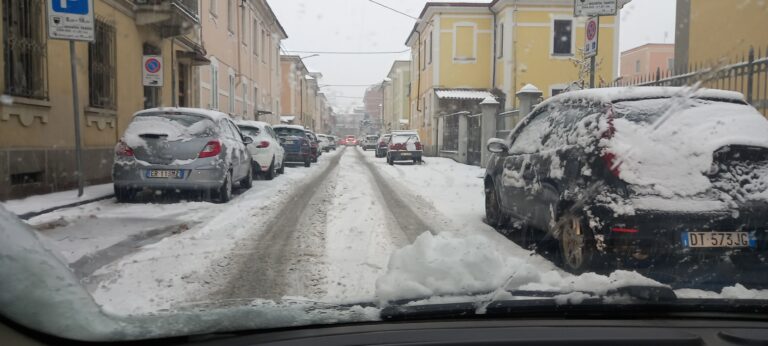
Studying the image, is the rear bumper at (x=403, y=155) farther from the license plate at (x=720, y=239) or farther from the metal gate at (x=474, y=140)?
the license plate at (x=720, y=239)

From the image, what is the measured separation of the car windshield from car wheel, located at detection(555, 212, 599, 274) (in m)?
0.02

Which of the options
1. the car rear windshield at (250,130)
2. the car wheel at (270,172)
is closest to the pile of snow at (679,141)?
the car wheel at (270,172)

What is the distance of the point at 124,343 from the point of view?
1713 mm

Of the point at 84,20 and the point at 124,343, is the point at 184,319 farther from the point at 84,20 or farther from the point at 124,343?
the point at 84,20

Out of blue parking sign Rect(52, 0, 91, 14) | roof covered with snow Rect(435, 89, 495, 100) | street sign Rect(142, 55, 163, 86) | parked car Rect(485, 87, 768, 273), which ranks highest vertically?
roof covered with snow Rect(435, 89, 495, 100)

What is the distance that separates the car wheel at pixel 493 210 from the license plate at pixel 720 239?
2.40 meters

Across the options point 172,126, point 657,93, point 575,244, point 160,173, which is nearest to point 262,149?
point 172,126

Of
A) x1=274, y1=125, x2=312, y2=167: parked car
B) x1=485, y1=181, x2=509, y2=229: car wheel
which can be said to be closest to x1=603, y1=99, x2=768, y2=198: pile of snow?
x1=485, y1=181, x2=509, y2=229: car wheel

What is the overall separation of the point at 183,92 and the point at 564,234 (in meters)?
16.5

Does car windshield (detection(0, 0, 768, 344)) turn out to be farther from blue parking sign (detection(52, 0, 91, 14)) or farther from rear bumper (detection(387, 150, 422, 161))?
rear bumper (detection(387, 150, 422, 161))

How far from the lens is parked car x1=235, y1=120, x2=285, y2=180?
13383 millimetres

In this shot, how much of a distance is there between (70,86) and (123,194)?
2.99m

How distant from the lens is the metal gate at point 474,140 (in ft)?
65.5

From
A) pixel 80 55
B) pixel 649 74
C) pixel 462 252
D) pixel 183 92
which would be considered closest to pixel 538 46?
pixel 183 92
